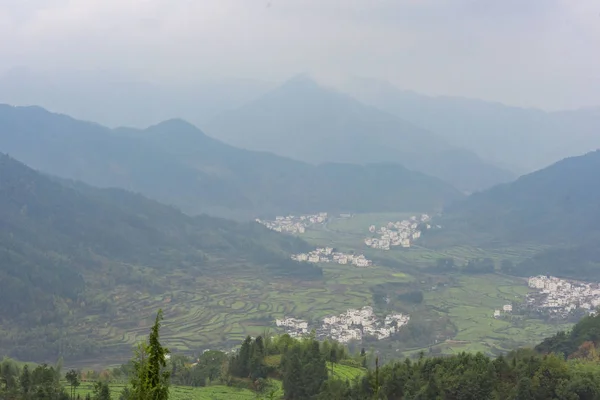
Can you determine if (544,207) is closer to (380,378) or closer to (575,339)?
(575,339)

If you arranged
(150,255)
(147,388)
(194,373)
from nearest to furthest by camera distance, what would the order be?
(147,388) → (194,373) → (150,255)

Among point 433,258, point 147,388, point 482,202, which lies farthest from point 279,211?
point 147,388

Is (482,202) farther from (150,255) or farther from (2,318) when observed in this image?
(2,318)

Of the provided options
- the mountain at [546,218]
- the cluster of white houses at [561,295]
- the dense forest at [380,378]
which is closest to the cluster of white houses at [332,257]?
the mountain at [546,218]

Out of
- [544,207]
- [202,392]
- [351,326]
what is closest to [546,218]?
[544,207]

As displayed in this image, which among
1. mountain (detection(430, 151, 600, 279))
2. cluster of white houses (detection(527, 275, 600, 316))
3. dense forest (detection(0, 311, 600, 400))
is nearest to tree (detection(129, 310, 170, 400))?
dense forest (detection(0, 311, 600, 400))

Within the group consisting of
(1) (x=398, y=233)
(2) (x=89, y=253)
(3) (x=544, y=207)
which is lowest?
(2) (x=89, y=253)
